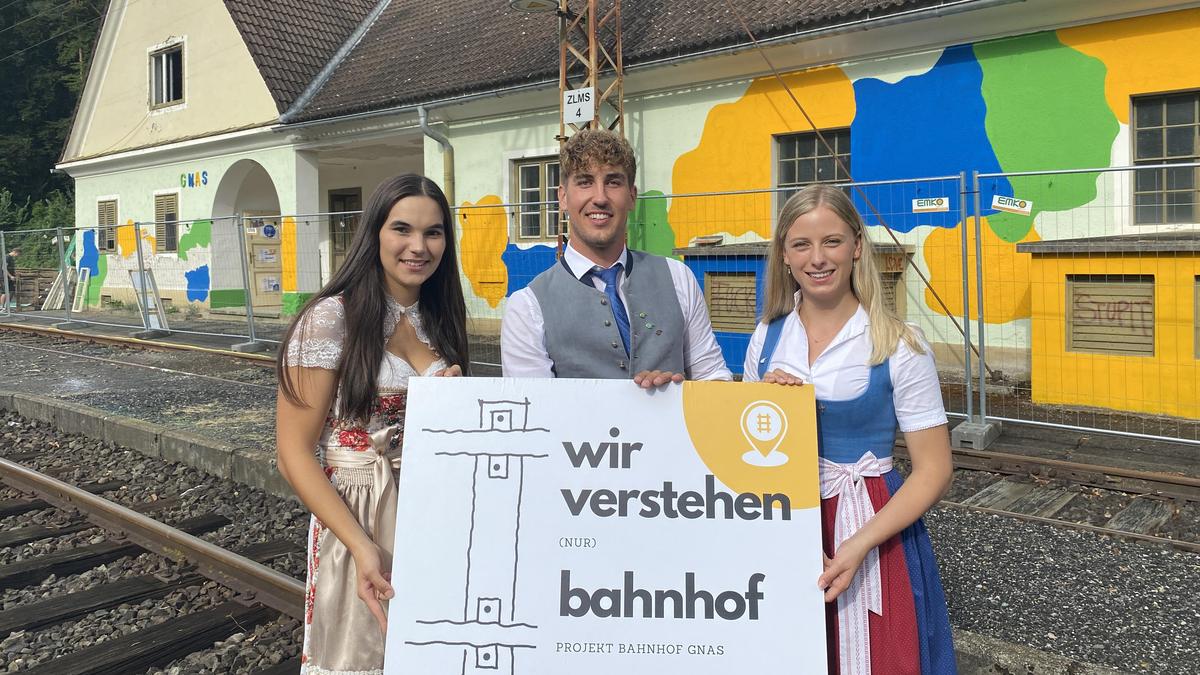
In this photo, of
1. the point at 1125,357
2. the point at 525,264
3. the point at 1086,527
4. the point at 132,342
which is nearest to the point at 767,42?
the point at 525,264

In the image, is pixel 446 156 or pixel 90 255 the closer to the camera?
pixel 446 156

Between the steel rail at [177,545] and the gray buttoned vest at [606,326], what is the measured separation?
8.25 feet

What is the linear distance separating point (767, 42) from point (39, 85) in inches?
1708

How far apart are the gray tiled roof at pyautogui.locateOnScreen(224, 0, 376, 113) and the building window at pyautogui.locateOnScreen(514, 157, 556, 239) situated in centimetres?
688

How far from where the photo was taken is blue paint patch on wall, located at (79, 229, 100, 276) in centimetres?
2381

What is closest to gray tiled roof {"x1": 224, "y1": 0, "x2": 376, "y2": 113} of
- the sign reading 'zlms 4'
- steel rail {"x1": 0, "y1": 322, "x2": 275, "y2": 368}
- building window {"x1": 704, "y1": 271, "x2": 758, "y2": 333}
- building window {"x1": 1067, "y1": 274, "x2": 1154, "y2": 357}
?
steel rail {"x1": 0, "y1": 322, "x2": 275, "y2": 368}

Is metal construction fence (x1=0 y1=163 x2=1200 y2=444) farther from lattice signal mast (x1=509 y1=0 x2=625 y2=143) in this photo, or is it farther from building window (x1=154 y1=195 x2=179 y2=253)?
building window (x1=154 y1=195 x2=179 y2=253)

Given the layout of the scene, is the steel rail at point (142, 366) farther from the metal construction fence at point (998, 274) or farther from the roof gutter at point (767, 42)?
the roof gutter at point (767, 42)

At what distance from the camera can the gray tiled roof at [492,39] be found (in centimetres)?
1162

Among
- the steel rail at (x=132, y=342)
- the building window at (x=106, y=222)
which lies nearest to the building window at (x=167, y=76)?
the building window at (x=106, y=222)

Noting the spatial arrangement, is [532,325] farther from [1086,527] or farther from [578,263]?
[1086,527]

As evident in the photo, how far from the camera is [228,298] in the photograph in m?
18.0

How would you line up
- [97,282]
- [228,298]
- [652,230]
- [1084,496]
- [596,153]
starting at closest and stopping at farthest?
[596,153] → [1084,496] → [652,230] → [228,298] → [97,282]

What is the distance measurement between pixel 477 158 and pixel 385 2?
9112 millimetres
